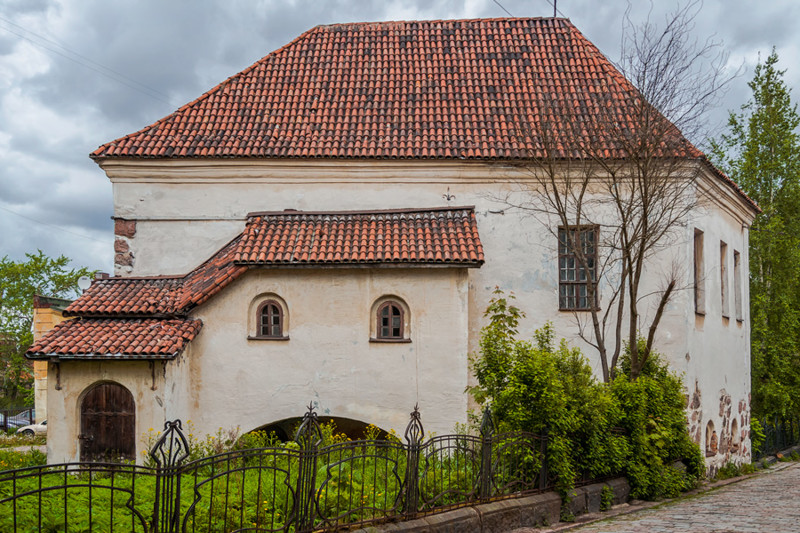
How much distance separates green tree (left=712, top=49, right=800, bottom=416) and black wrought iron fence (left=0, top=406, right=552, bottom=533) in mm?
19384

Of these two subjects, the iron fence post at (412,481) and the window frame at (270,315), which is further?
the window frame at (270,315)

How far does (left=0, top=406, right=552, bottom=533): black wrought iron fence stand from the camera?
723 centimetres

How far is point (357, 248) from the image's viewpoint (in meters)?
16.4

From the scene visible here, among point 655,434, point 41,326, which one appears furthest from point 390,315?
point 41,326

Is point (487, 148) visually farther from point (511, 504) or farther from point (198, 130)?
point (511, 504)

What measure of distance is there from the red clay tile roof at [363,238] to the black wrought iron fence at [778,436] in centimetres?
1391

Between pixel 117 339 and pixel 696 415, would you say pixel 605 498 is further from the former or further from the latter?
pixel 117 339

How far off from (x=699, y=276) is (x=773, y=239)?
34.1ft

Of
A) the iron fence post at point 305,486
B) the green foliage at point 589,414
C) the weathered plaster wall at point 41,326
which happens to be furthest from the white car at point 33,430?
the iron fence post at point 305,486

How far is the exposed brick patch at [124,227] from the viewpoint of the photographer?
736 inches

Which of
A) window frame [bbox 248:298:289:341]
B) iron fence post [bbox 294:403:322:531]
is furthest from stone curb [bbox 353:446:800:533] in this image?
window frame [bbox 248:298:289:341]

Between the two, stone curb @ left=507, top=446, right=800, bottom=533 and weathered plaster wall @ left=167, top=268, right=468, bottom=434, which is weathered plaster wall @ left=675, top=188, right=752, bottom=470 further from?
weathered plaster wall @ left=167, top=268, right=468, bottom=434

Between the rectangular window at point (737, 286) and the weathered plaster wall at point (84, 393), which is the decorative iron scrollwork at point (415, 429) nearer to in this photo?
the weathered plaster wall at point (84, 393)

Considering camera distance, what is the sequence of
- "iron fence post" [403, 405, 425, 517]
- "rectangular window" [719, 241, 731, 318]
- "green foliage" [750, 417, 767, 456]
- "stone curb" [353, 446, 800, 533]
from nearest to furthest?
"stone curb" [353, 446, 800, 533] → "iron fence post" [403, 405, 425, 517] → "rectangular window" [719, 241, 731, 318] → "green foliage" [750, 417, 767, 456]
